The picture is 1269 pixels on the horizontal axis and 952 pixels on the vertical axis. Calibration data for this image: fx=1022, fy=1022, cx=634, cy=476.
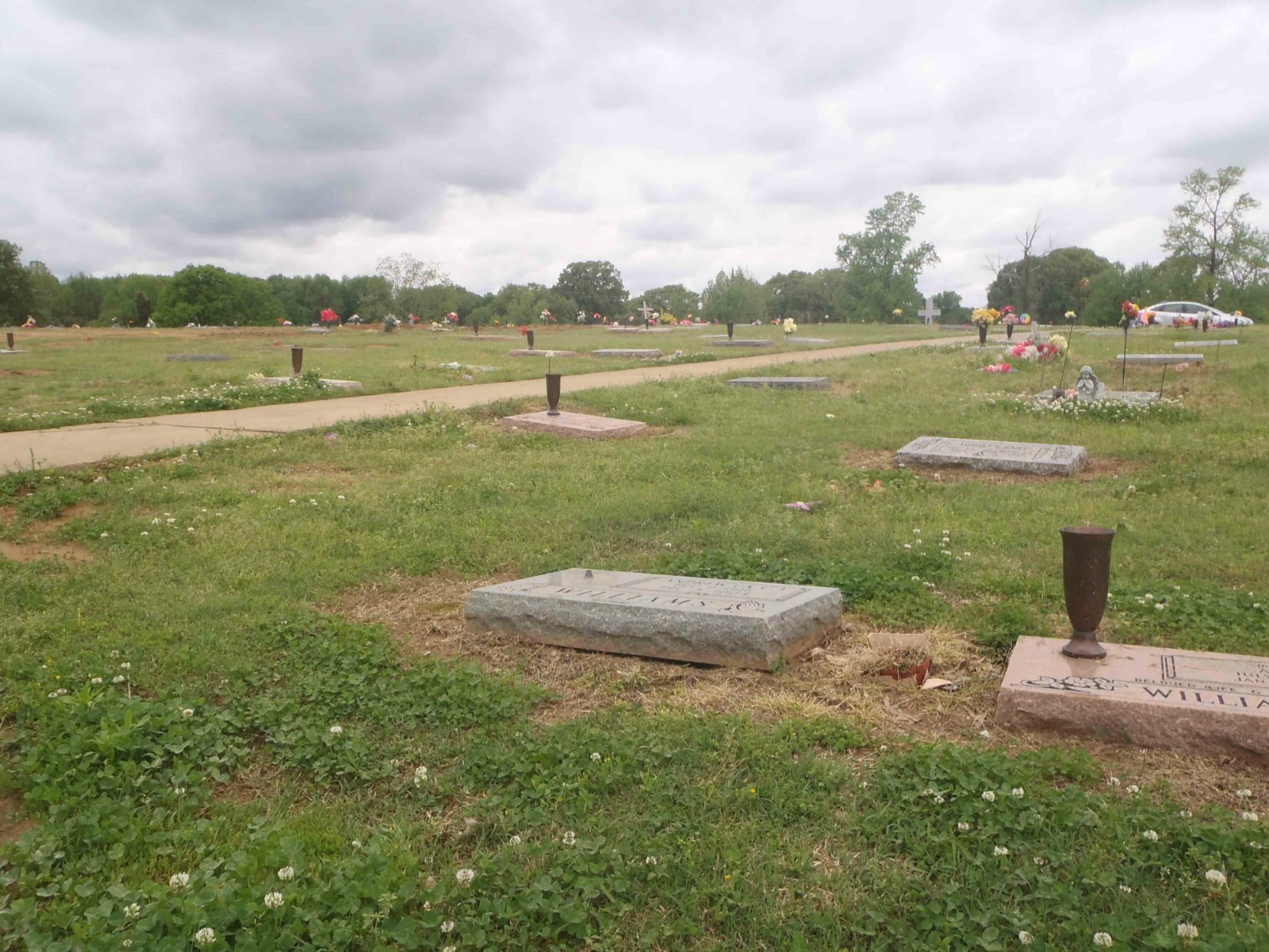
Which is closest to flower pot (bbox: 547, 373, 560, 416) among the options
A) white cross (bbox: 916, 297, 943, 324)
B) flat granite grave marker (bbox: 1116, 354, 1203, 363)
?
flat granite grave marker (bbox: 1116, 354, 1203, 363)

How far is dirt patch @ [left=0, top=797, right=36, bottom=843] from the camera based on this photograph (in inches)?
122

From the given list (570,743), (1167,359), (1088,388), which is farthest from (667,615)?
(1167,359)

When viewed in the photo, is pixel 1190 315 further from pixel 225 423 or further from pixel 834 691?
pixel 834 691

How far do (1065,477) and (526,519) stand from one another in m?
4.48

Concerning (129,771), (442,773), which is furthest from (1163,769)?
(129,771)

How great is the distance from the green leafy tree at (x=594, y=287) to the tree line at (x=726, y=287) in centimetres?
21

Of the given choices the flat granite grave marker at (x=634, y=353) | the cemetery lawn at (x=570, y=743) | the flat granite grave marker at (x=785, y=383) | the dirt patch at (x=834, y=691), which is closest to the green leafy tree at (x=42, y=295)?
the flat granite grave marker at (x=634, y=353)

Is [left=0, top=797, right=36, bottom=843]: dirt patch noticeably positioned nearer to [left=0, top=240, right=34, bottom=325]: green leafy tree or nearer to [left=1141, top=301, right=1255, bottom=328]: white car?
[left=1141, top=301, right=1255, bottom=328]: white car

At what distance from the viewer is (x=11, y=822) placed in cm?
318

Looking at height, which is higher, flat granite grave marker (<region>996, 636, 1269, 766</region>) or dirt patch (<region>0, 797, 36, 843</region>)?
flat granite grave marker (<region>996, 636, 1269, 766</region>)

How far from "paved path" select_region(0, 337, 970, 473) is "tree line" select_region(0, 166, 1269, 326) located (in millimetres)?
23172

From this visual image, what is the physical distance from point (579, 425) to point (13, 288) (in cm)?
4724

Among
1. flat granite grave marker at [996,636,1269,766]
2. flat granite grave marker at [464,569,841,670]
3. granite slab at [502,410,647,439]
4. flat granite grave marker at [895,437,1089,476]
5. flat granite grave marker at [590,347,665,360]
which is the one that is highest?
flat granite grave marker at [590,347,665,360]

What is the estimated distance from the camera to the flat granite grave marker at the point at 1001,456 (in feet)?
27.7
